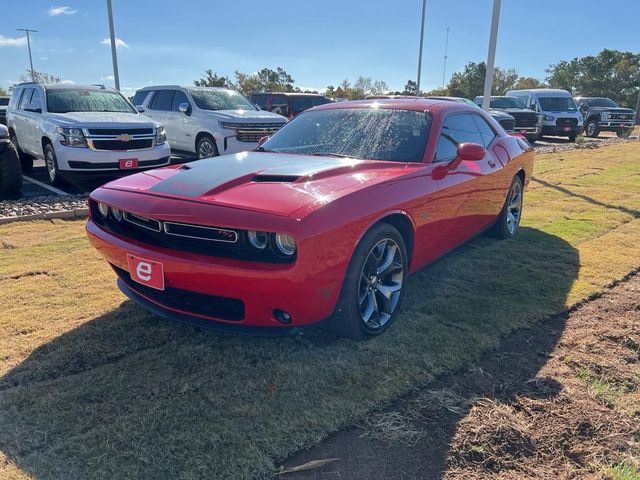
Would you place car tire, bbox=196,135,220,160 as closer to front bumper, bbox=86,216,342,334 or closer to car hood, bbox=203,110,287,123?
car hood, bbox=203,110,287,123

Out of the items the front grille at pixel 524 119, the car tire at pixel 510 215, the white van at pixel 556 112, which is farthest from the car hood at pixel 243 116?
the white van at pixel 556 112

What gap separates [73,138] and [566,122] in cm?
1758

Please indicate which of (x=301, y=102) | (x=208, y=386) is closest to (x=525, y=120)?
(x=301, y=102)

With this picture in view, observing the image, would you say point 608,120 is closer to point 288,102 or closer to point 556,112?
point 556,112

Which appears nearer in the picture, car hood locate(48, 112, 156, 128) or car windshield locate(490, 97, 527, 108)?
car hood locate(48, 112, 156, 128)

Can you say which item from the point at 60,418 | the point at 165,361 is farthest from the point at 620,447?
the point at 60,418

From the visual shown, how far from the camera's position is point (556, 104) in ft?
64.1

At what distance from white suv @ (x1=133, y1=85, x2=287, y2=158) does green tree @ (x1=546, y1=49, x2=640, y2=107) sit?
52809 mm

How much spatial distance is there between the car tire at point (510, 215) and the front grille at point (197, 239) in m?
3.37

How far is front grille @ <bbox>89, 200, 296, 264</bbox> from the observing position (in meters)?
2.60

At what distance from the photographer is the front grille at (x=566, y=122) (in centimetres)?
1888

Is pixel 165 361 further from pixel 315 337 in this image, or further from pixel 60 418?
pixel 315 337

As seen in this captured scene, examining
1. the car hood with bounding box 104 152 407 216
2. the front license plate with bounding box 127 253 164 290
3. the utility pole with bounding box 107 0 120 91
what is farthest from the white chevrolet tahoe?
the utility pole with bounding box 107 0 120 91

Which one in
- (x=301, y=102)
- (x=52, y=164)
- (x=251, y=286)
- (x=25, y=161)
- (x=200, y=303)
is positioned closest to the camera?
(x=251, y=286)
